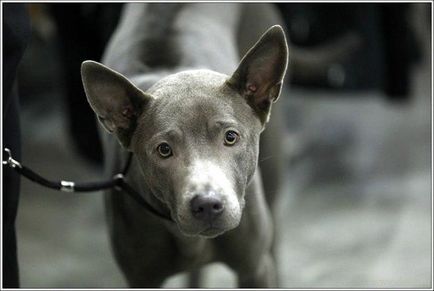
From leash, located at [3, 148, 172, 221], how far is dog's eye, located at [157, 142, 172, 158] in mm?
276

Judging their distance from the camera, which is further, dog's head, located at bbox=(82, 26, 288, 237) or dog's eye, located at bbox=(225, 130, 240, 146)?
dog's eye, located at bbox=(225, 130, 240, 146)

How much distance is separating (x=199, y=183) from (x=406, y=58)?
2.67 metres

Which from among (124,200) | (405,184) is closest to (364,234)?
(405,184)

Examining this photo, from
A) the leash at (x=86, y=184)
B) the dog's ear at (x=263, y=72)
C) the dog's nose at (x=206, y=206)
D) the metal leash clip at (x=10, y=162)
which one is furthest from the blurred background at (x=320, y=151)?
the dog's nose at (x=206, y=206)

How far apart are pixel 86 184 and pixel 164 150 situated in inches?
15.8

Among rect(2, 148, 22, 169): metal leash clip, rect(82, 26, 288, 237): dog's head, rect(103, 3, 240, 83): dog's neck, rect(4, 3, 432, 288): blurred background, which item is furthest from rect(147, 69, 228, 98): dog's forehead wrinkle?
rect(4, 3, 432, 288): blurred background

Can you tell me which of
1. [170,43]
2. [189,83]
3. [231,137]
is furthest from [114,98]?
[170,43]

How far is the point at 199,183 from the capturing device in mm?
1792

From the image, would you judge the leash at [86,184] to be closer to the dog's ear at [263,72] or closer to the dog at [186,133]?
the dog at [186,133]

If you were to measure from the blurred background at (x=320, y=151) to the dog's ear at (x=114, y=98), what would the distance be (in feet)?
3.42

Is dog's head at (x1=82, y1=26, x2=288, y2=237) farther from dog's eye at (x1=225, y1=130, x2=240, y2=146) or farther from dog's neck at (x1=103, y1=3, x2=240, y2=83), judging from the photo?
dog's neck at (x1=103, y1=3, x2=240, y2=83)

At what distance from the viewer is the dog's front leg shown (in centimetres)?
244

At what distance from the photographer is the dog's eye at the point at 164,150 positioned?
192 cm

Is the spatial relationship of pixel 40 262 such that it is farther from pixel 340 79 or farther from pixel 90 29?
pixel 340 79
